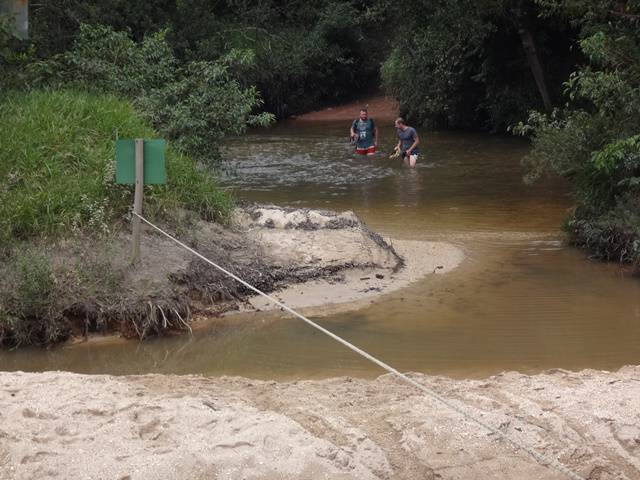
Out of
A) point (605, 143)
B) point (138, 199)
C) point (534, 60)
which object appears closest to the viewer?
point (138, 199)

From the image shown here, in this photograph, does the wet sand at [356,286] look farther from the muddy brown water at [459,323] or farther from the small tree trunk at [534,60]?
the small tree trunk at [534,60]

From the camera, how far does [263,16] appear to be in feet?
113

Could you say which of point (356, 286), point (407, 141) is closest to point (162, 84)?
point (356, 286)

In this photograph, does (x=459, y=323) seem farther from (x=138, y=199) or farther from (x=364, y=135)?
(x=364, y=135)

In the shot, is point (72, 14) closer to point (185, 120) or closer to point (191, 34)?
point (191, 34)

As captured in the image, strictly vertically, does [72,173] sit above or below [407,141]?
above

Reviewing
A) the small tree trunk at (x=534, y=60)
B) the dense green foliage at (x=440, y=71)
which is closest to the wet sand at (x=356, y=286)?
the dense green foliage at (x=440, y=71)

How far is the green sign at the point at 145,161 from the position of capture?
9.39 m

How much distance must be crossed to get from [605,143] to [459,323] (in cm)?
432

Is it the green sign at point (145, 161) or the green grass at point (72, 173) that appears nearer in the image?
the green sign at point (145, 161)

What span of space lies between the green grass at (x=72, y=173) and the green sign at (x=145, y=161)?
0.67 meters

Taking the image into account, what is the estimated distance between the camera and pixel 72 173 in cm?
1053

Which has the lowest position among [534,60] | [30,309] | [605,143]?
[30,309]

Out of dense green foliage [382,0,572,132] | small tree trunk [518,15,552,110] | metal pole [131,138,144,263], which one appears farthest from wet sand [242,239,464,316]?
small tree trunk [518,15,552,110]
